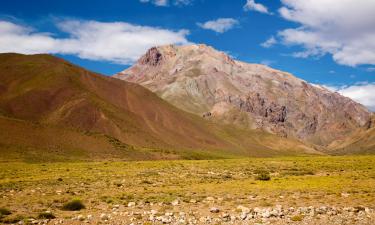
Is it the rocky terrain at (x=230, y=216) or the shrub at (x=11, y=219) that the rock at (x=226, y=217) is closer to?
the rocky terrain at (x=230, y=216)

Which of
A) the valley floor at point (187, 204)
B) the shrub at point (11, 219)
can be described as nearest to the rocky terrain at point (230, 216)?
the valley floor at point (187, 204)

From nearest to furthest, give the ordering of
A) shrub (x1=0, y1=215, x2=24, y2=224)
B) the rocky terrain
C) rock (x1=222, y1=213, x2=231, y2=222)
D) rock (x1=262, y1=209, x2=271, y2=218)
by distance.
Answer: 1. the rocky terrain
2. shrub (x1=0, y1=215, x2=24, y2=224)
3. rock (x1=222, y1=213, x2=231, y2=222)
4. rock (x1=262, y1=209, x2=271, y2=218)

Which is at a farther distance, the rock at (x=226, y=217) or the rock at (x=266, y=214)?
the rock at (x=266, y=214)

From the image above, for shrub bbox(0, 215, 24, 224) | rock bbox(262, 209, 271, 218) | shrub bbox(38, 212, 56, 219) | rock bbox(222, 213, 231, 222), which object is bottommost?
shrub bbox(0, 215, 24, 224)

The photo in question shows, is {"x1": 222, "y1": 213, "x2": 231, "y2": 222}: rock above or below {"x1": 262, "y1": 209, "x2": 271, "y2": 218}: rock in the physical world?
below

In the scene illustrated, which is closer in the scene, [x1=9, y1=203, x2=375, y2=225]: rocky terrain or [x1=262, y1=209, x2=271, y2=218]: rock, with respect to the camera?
[x1=9, y1=203, x2=375, y2=225]: rocky terrain

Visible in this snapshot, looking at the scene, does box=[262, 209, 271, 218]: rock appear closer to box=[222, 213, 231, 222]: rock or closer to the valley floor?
the valley floor

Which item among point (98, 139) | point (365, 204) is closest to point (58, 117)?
point (98, 139)

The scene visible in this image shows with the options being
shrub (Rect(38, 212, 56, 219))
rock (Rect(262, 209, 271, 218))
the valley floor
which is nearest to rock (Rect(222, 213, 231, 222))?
the valley floor

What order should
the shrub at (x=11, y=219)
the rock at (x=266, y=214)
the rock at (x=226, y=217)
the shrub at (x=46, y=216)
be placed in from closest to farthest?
the shrub at (x=11, y=219) < the rock at (x=226, y=217) < the rock at (x=266, y=214) < the shrub at (x=46, y=216)

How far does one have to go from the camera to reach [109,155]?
13600 centimetres

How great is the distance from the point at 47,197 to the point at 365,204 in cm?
2552

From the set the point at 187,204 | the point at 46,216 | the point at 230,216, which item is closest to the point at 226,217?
the point at 230,216

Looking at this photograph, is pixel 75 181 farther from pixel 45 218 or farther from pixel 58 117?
pixel 58 117
